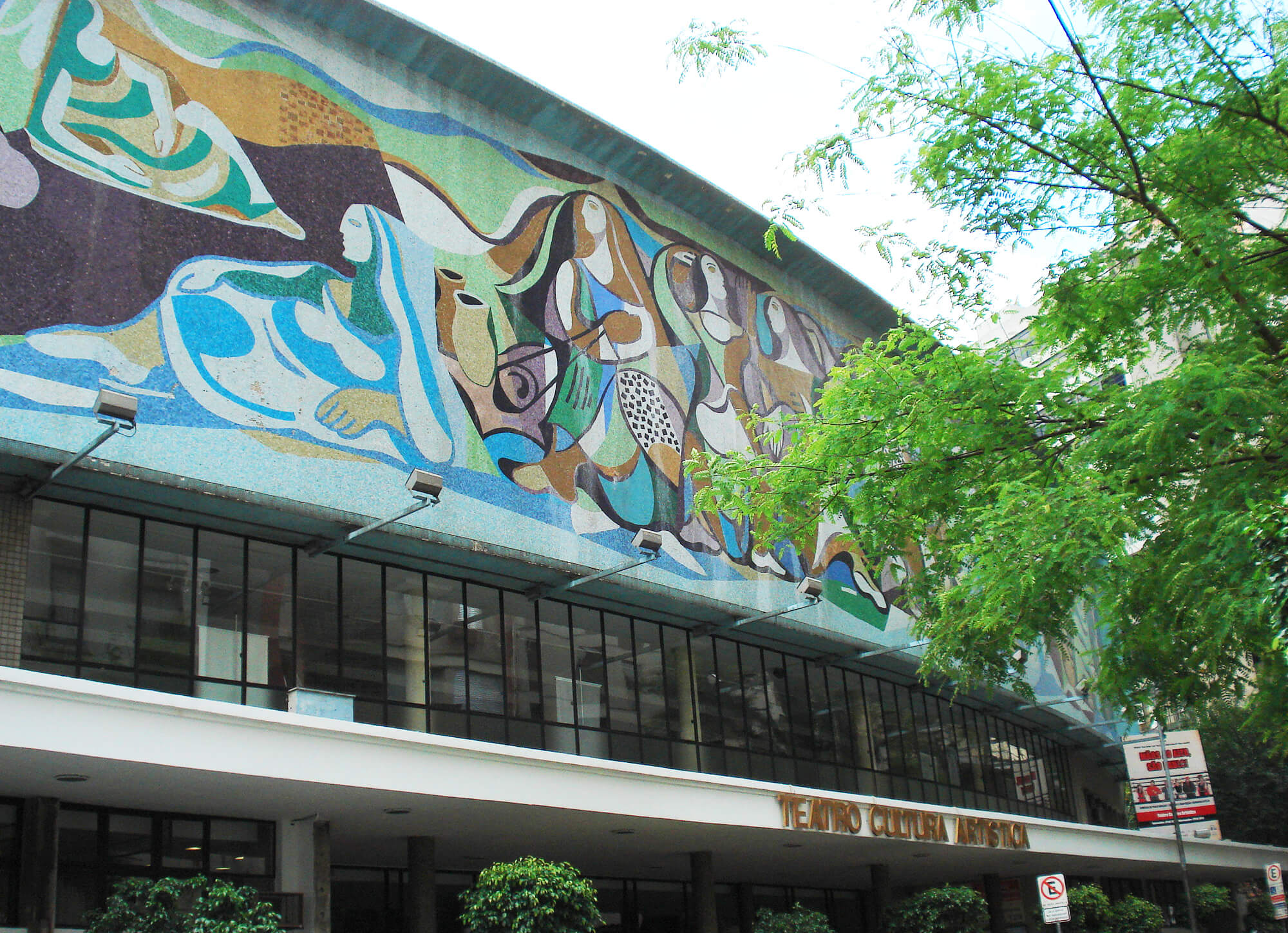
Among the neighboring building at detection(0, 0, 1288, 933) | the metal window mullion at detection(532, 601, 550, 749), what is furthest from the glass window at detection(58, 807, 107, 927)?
the metal window mullion at detection(532, 601, 550, 749)

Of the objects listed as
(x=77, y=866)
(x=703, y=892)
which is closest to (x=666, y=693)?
(x=703, y=892)

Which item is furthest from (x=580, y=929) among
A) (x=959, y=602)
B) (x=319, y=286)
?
Result: (x=319, y=286)

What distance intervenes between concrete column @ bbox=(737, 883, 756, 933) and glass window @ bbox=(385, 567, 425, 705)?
14.2 metres

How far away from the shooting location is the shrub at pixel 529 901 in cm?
1606

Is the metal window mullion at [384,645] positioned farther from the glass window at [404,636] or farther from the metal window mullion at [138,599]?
the metal window mullion at [138,599]

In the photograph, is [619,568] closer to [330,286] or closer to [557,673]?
[557,673]

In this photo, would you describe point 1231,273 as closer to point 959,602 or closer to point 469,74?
point 959,602

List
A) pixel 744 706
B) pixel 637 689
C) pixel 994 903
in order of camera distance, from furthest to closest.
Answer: pixel 994 903, pixel 744 706, pixel 637 689

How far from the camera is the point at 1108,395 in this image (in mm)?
10992

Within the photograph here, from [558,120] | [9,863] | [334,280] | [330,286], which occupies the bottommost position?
[9,863]

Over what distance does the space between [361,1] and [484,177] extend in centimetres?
382

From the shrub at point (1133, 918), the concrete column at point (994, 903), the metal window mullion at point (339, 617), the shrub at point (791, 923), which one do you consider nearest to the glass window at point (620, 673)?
A: the shrub at point (791, 923)

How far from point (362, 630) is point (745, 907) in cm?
1571

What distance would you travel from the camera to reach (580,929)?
53.9ft
